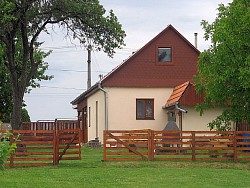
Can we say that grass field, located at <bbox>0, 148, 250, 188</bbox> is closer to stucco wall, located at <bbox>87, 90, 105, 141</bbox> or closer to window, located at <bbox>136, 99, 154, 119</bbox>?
window, located at <bbox>136, 99, 154, 119</bbox>

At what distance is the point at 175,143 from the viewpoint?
22.8 meters

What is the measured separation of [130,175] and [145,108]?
16.6m

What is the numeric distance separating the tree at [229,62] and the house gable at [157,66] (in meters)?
9.00

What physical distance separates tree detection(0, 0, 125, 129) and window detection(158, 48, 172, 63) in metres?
5.81

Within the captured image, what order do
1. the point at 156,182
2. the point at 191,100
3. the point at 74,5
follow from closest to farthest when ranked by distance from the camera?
the point at 156,182 → the point at 74,5 → the point at 191,100

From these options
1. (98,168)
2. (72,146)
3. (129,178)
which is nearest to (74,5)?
(72,146)

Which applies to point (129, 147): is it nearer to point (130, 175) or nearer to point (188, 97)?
point (130, 175)

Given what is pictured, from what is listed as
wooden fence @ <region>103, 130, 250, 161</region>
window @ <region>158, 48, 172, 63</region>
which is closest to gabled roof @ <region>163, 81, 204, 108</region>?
window @ <region>158, 48, 172, 63</region>

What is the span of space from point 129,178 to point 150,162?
4947mm

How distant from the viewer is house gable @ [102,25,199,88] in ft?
112

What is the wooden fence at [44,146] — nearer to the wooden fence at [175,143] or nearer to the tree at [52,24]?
the wooden fence at [175,143]

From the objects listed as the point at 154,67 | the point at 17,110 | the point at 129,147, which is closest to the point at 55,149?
the point at 129,147

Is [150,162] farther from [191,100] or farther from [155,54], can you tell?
[155,54]

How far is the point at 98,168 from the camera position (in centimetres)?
2019
